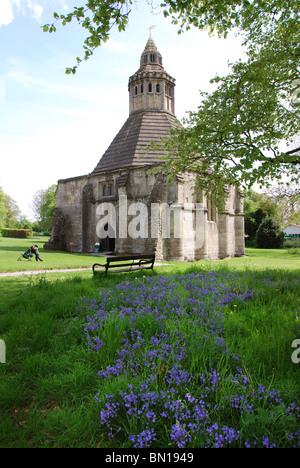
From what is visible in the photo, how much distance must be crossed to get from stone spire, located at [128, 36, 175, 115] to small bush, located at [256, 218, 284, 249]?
22266 mm

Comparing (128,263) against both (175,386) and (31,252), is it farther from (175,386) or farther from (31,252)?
(31,252)

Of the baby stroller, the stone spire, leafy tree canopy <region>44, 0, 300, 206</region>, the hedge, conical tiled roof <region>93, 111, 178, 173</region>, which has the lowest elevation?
the baby stroller

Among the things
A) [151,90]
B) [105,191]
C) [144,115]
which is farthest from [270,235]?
[105,191]

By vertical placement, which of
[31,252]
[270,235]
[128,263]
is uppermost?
[270,235]

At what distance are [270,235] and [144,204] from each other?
26.9 m

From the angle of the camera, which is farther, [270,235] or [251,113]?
[270,235]

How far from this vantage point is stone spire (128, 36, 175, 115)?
28.7 meters

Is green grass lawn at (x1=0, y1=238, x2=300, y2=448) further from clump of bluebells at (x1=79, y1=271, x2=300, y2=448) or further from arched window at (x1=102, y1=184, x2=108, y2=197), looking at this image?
arched window at (x1=102, y1=184, x2=108, y2=197)

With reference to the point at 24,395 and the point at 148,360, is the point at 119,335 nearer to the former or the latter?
the point at 148,360

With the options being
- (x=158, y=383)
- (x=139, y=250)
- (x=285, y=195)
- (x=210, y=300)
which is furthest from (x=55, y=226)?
(x=158, y=383)

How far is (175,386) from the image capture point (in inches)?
108

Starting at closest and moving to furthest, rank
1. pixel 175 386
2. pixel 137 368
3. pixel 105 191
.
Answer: pixel 175 386, pixel 137 368, pixel 105 191

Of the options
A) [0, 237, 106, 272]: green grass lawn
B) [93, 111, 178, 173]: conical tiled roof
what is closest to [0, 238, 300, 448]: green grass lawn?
[0, 237, 106, 272]: green grass lawn

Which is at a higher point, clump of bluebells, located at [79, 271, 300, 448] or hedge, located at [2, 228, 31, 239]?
hedge, located at [2, 228, 31, 239]
